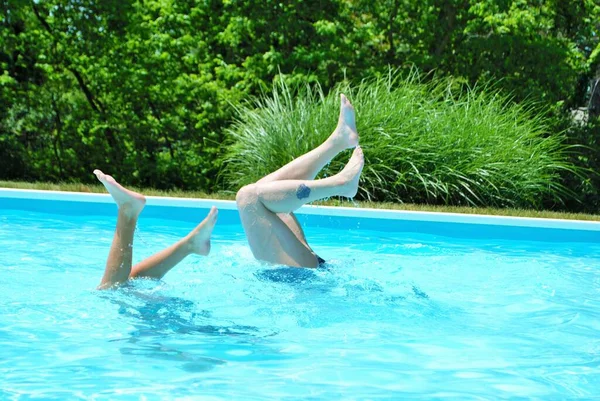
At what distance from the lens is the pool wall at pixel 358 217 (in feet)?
21.6

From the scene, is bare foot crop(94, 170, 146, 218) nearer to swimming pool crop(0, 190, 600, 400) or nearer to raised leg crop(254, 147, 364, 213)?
swimming pool crop(0, 190, 600, 400)

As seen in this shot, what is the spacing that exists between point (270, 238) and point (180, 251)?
1.82 ft

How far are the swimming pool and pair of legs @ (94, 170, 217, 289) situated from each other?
75mm

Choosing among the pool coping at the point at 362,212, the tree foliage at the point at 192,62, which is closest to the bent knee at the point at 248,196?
the pool coping at the point at 362,212

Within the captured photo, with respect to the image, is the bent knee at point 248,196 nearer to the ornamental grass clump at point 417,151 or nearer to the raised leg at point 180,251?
the raised leg at point 180,251

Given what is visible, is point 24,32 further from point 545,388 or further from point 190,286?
point 545,388

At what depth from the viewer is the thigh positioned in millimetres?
4207

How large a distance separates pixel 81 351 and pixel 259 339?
71 centimetres

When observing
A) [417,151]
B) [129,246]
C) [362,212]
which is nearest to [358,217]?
[362,212]

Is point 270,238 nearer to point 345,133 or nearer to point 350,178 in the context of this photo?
point 350,178

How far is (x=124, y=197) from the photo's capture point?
369cm

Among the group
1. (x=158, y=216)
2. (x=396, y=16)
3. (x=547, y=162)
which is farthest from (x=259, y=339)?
(x=396, y=16)

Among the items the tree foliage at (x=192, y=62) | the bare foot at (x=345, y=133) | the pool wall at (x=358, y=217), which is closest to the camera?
the bare foot at (x=345, y=133)

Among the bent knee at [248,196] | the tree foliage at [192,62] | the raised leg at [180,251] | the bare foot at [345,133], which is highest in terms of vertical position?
the tree foliage at [192,62]
